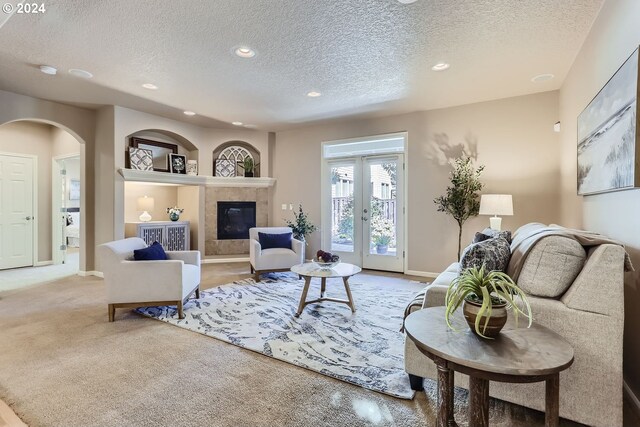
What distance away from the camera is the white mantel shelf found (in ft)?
17.3

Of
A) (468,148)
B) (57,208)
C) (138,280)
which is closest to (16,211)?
(57,208)

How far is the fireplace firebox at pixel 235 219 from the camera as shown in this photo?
6.61 meters

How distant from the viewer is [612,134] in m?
2.12

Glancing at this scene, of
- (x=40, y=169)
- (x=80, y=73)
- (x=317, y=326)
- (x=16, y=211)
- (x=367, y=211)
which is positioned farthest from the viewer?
(x=40, y=169)

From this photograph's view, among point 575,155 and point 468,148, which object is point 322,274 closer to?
point 575,155

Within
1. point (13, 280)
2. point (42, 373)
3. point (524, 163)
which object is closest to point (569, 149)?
point (524, 163)

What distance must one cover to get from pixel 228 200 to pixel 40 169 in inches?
142

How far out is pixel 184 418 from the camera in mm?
1741

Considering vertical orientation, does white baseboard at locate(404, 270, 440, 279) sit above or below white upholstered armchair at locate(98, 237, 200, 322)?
below

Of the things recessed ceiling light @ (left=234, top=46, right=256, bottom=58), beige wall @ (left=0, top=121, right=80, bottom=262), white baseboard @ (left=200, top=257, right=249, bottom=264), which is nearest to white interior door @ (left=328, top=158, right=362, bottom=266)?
white baseboard @ (left=200, top=257, right=249, bottom=264)

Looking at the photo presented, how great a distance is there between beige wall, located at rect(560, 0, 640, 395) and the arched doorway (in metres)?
7.32

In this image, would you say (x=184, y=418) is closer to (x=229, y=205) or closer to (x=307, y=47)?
(x=307, y=47)

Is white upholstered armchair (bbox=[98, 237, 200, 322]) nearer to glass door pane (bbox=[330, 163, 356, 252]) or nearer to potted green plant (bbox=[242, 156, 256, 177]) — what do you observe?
glass door pane (bbox=[330, 163, 356, 252])

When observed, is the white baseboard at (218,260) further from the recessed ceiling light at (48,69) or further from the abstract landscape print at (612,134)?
the abstract landscape print at (612,134)
